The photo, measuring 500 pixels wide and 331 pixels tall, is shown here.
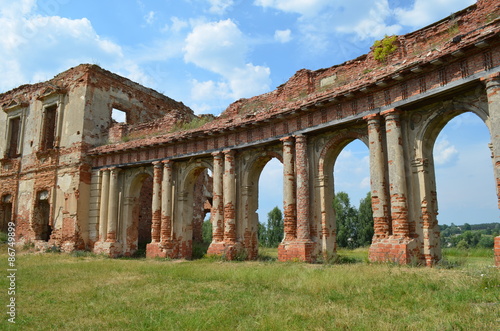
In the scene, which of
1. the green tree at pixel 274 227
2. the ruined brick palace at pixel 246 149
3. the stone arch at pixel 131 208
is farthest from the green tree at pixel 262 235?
the stone arch at pixel 131 208

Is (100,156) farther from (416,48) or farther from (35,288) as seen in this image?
(416,48)

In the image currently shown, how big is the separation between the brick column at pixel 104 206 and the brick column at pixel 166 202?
359 centimetres

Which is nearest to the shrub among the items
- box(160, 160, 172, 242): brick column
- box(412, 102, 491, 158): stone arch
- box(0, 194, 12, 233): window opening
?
box(412, 102, 491, 158): stone arch

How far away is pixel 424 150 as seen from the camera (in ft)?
34.4

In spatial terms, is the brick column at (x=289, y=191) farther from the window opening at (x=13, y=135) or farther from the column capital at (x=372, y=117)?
the window opening at (x=13, y=135)

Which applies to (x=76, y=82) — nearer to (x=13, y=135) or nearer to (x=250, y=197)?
(x=13, y=135)

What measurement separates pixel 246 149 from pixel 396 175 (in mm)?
6048

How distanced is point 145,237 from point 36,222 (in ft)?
18.3

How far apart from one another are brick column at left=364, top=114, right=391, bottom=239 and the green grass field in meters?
1.62

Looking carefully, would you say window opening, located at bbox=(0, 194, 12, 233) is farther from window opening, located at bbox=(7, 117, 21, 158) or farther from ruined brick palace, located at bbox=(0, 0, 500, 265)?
window opening, located at bbox=(7, 117, 21, 158)

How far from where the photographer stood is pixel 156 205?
16.8 meters

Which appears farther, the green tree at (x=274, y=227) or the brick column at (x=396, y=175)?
the green tree at (x=274, y=227)

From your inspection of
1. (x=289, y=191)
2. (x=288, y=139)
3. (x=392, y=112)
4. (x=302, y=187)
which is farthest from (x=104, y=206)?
(x=392, y=112)

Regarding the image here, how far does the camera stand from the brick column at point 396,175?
10141 mm
